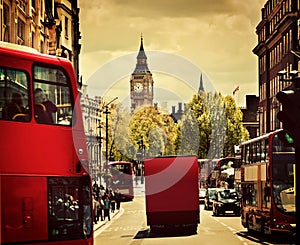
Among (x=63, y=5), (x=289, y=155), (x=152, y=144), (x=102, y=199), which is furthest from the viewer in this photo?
(x=152, y=144)

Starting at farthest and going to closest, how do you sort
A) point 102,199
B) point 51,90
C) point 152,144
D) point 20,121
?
1. point 152,144
2. point 102,199
3. point 51,90
4. point 20,121

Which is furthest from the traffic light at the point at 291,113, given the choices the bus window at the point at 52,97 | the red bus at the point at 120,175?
the red bus at the point at 120,175

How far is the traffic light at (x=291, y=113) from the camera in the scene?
13.8m

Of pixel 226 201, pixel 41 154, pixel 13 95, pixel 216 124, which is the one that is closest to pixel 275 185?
pixel 41 154

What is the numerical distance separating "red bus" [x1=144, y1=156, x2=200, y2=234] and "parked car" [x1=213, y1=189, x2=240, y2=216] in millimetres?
20755

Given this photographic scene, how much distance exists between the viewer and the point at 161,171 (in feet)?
134

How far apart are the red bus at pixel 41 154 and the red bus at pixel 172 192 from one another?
2016 centimetres

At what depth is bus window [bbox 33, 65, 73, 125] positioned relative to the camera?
18797 millimetres

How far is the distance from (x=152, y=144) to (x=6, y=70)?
136 meters

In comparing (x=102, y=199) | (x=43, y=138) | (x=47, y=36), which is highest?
(x=47, y=36)

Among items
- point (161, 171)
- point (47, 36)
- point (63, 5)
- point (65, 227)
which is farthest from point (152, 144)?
point (65, 227)

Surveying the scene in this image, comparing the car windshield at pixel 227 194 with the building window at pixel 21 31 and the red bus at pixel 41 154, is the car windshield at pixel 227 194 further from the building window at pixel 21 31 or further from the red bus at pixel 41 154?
the red bus at pixel 41 154

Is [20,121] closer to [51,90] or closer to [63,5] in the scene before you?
[51,90]

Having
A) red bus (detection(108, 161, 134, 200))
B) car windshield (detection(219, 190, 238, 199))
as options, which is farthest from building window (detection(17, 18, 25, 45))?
red bus (detection(108, 161, 134, 200))
